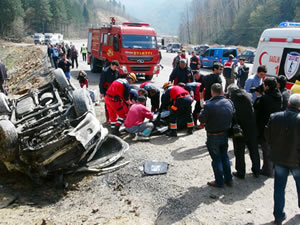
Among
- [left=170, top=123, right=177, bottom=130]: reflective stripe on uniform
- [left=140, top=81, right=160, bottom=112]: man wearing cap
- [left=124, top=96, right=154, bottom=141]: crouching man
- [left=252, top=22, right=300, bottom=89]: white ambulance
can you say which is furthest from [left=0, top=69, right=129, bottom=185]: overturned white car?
[left=252, top=22, right=300, bottom=89]: white ambulance

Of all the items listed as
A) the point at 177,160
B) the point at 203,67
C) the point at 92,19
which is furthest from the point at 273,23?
the point at 92,19

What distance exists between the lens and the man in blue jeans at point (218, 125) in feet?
13.9

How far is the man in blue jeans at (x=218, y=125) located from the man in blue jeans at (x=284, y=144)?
70 centimetres

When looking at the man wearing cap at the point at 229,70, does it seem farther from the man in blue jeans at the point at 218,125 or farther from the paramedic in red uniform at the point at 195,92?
the man in blue jeans at the point at 218,125

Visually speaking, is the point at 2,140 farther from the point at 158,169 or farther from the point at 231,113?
the point at 231,113

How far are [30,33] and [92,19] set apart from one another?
183ft

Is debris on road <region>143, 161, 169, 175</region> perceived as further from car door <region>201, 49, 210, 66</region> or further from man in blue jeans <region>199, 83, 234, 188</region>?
car door <region>201, 49, 210, 66</region>

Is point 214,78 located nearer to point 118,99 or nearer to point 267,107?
point 267,107

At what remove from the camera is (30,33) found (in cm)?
8481

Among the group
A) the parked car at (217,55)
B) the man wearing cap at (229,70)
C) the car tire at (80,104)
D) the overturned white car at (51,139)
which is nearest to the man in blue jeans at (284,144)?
the overturned white car at (51,139)

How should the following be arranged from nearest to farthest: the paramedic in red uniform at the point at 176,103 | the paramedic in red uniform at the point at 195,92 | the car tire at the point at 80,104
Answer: the car tire at the point at 80,104
the paramedic in red uniform at the point at 176,103
the paramedic in red uniform at the point at 195,92

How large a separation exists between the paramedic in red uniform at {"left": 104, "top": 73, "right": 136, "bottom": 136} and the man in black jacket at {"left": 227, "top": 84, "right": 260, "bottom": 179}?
2671mm

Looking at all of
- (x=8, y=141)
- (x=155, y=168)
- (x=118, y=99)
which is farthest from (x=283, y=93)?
(x=8, y=141)

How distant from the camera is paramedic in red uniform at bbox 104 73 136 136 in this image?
260 inches
